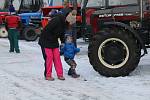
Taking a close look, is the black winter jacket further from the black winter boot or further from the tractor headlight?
the tractor headlight

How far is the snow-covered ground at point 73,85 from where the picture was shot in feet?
28.6

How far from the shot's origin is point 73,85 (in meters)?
9.90

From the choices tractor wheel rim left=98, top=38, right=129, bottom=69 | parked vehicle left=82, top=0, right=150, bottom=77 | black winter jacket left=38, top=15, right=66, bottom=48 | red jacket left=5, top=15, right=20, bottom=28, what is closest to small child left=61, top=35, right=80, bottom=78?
parked vehicle left=82, top=0, right=150, bottom=77

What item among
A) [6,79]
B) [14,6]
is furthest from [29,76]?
[14,6]

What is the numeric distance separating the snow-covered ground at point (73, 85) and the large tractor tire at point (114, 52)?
0.22 metres

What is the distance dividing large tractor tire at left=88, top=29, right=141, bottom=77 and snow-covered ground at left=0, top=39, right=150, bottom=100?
8.8 inches

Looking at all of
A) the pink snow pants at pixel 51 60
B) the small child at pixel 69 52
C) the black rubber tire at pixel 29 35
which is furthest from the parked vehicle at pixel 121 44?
the black rubber tire at pixel 29 35

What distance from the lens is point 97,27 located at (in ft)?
39.3

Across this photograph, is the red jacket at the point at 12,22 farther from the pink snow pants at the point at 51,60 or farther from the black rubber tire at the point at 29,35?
the pink snow pants at the point at 51,60

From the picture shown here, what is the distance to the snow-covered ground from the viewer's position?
871 cm

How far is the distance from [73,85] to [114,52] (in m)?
1.50

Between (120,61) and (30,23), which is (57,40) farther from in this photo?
(30,23)

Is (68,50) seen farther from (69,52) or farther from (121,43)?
(121,43)

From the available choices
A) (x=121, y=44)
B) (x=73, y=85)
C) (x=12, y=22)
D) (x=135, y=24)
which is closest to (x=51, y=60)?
(x=73, y=85)
